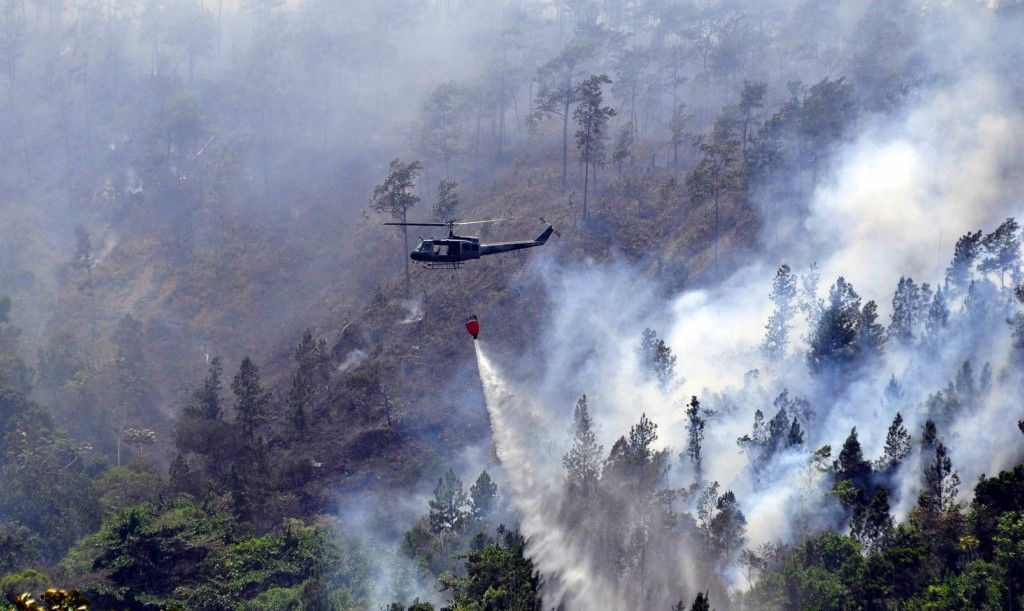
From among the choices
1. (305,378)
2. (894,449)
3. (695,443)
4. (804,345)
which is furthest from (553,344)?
(894,449)

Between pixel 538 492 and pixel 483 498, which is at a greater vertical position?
pixel 483 498

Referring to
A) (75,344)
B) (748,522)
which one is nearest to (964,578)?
(748,522)

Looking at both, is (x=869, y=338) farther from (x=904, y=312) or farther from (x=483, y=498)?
(x=483, y=498)

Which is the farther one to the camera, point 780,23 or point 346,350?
point 780,23

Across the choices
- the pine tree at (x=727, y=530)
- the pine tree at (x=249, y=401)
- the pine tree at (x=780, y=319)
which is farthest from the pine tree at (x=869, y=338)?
the pine tree at (x=249, y=401)

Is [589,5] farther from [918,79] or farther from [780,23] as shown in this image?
[918,79]

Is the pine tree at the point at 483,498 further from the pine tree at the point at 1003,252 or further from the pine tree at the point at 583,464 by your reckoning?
the pine tree at the point at 1003,252

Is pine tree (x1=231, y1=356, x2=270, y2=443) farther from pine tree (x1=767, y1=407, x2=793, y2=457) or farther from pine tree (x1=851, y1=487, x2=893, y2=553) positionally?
pine tree (x1=851, y1=487, x2=893, y2=553)
